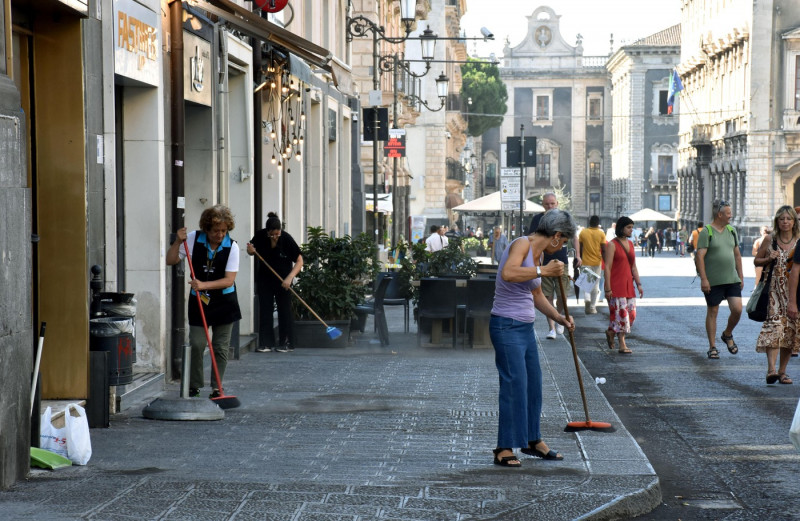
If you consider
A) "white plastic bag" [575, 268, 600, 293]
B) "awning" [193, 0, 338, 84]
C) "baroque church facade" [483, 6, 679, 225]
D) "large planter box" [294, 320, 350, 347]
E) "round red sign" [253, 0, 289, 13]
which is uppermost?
"baroque church facade" [483, 6, 679, 225]

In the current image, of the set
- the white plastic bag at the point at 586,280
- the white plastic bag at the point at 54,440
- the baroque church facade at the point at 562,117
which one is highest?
the baroque church facade at the point at 562,117

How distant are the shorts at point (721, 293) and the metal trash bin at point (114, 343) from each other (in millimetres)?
7573

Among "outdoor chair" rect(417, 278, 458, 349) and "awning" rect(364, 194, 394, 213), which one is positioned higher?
"awning" rect(364, 194, 394, 213)

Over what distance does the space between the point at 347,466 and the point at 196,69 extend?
637cm

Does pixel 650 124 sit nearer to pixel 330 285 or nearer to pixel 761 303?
pixel 330 285

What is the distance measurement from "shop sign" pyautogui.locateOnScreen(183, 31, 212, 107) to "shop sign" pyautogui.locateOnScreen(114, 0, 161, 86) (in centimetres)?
99

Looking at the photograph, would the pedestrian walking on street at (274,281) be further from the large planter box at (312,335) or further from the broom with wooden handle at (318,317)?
the large planter box at (312,335)

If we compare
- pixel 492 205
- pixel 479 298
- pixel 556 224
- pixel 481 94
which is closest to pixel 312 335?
pixel 479 298

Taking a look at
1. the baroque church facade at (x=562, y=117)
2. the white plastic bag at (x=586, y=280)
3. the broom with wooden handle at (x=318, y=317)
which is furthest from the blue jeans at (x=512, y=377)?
the baroque church facade at (x=562, y=117)

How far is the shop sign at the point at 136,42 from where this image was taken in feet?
33.2

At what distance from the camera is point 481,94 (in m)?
93.7

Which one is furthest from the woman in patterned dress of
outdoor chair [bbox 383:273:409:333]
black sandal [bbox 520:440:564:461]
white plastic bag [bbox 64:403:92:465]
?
white plastic bag [bbox 64:403:92:465]

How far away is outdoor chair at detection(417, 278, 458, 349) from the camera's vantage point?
15273 millimetres

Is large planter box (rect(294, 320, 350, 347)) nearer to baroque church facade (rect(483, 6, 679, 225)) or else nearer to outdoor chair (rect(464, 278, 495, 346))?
outdoor chair (rect(464, 278, 495, 346))
